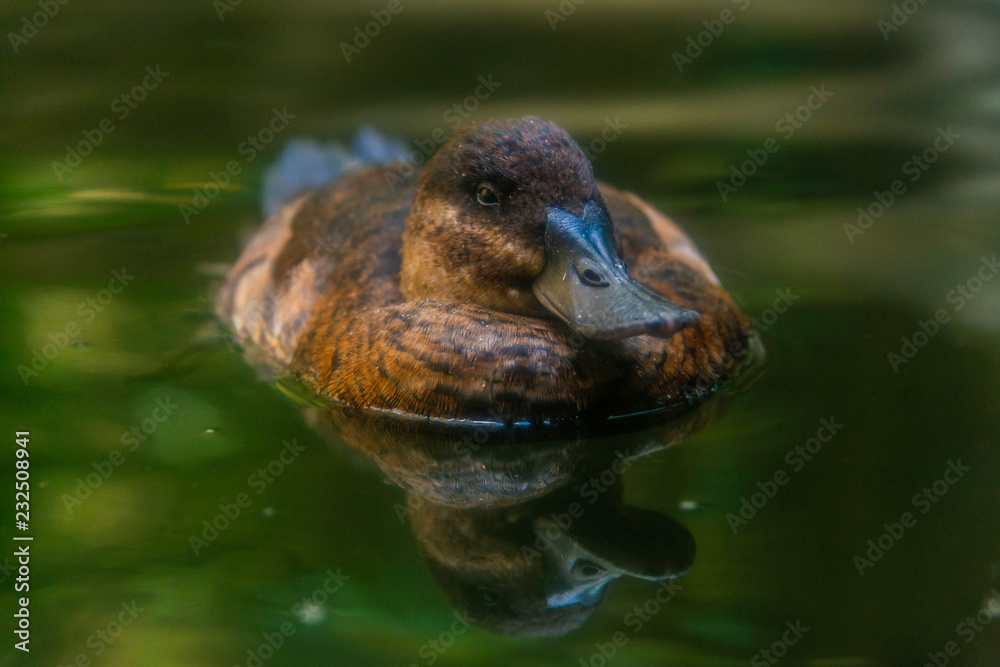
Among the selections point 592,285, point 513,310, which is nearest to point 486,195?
point 513,310

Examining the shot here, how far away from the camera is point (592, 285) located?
4262 millimetres

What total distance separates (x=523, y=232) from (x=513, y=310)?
345mm

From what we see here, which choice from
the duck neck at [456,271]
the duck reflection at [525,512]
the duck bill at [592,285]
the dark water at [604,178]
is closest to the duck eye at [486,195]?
the duck neck at [456,271]

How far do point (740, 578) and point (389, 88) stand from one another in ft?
16.5

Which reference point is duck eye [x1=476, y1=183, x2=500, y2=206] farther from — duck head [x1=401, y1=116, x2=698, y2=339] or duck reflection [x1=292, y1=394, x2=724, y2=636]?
duck reflection [x1=292, y1=394, x2=724, y2=636]

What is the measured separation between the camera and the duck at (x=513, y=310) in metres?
4.38

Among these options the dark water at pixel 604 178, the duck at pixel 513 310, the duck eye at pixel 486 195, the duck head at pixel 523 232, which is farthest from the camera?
the duck eye at pixel 486 195

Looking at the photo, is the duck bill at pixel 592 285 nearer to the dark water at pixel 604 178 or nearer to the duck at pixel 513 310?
the duck at pixel 513 310

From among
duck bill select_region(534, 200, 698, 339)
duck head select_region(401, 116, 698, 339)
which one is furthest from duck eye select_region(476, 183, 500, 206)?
duck bill select_region(534, 200, 698, 339)

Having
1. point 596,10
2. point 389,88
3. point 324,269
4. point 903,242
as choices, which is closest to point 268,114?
point 389,88

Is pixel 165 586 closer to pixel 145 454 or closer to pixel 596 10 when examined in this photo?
pixel 145 454

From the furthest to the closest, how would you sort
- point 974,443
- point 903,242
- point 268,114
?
point 268,114
point 903,242
point 974,443

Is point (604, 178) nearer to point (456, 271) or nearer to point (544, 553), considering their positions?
point (456, 271)

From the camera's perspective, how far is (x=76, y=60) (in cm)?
802
